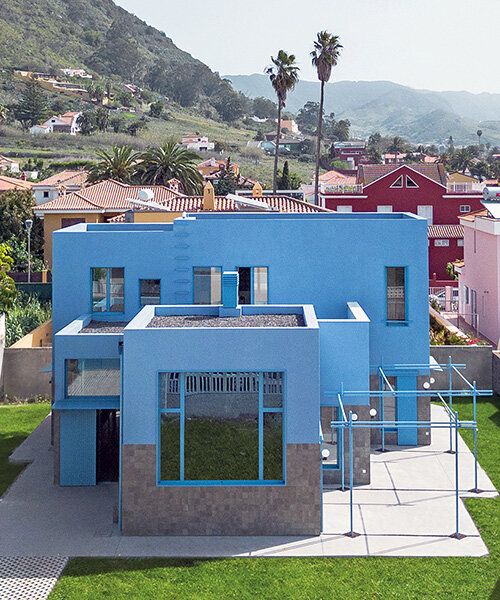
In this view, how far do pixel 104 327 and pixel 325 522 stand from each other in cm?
812

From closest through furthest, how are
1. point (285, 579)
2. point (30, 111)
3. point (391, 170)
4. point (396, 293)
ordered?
point (285, 579)
point (396, 293)
point (391, 170)
point (30, 111)

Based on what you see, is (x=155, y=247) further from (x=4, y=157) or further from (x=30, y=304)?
(x=4, y=157)

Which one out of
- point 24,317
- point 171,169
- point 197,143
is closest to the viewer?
point 24,317

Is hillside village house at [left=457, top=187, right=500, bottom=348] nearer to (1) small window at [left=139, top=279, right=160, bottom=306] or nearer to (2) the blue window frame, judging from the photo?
(2) the blue window frame

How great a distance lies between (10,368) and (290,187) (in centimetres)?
7719

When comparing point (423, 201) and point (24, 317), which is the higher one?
point (423, 201)

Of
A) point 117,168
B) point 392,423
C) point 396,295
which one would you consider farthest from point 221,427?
point 117,168

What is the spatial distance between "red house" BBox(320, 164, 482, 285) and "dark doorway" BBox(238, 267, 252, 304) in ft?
133

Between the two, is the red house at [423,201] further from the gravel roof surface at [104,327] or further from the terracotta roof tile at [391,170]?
the gravel roof surface at [104,327]

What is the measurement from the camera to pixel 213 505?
18.0 meters

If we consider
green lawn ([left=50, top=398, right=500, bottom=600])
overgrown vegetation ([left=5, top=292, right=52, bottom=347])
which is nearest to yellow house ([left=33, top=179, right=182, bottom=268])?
overgrown vegetation ([left=5, top=292, right=52, bottom=347])

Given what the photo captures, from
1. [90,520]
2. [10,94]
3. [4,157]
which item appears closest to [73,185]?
[4,157]

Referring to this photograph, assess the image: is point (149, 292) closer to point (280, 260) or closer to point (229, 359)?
point (280, 260)

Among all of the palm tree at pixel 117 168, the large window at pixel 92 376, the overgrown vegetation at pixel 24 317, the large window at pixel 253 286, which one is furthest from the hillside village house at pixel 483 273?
the palm tree at pixel 117 168
